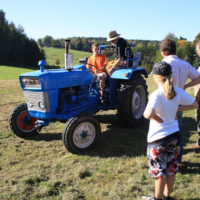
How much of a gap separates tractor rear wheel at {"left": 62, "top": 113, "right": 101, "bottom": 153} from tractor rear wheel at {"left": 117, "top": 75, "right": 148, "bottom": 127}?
1025 mm

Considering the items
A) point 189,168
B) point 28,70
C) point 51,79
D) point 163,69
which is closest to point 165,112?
point 163,69

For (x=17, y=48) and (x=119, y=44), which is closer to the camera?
(x=119, y=44)

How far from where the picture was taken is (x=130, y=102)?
4379 millimetres

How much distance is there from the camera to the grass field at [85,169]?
2.33m

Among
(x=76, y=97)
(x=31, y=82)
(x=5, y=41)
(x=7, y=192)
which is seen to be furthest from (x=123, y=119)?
(x=5, y=41)

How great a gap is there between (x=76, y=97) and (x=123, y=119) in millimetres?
1222

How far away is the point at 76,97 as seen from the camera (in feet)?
12.8

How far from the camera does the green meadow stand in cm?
233

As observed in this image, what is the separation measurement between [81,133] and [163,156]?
1.74 metres

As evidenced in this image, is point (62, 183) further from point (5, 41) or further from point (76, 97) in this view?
point (5, 41)

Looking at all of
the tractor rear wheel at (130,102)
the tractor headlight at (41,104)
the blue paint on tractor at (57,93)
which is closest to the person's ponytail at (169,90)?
the blue paint on tractor at (57,93)

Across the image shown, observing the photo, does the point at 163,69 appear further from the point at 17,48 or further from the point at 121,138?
the point at 17,48

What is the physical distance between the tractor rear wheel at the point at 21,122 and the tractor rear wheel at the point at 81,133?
1194 millimetres

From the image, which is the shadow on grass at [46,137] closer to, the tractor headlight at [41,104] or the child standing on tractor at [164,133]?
the tractor headlight at [41,104]
